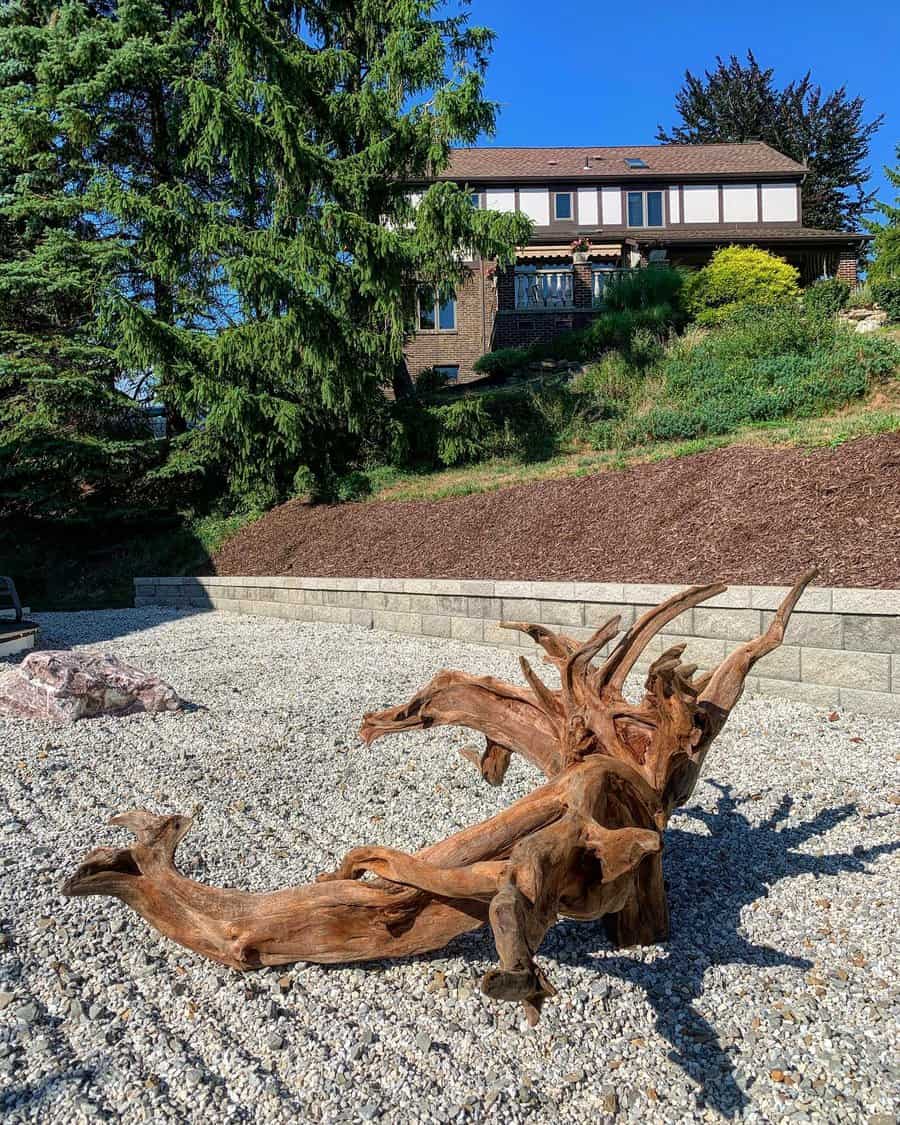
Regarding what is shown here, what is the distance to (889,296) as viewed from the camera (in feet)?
47.0

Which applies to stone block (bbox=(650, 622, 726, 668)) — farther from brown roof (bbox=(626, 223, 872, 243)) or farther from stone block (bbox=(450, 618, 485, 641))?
brown roof (bbox=(626, 223, 872, 243))

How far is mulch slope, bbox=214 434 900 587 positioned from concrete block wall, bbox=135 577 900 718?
0.52 meters

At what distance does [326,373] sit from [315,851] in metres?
10.2

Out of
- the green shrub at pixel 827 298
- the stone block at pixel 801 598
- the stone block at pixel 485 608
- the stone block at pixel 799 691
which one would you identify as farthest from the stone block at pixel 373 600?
the green shrub at pixel 827 298

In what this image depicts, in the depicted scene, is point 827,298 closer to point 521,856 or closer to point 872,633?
point 872,633

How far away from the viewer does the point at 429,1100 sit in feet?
6.11

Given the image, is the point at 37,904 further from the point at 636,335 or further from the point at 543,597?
the point at 636,335

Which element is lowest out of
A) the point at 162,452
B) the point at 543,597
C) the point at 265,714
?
the point at 265,714

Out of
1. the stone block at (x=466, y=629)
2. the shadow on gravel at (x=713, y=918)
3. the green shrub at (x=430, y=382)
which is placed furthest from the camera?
the green shrub at (x=430, y=382)

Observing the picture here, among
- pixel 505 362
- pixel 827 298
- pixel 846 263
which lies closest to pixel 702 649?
pixel 827 298

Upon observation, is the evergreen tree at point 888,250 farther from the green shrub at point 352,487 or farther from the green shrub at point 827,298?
the green shrub at point 352,487

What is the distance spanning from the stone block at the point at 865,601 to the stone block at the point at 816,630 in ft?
0.29

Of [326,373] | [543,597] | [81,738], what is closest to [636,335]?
[326,373]

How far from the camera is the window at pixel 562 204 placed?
25.6 metres
